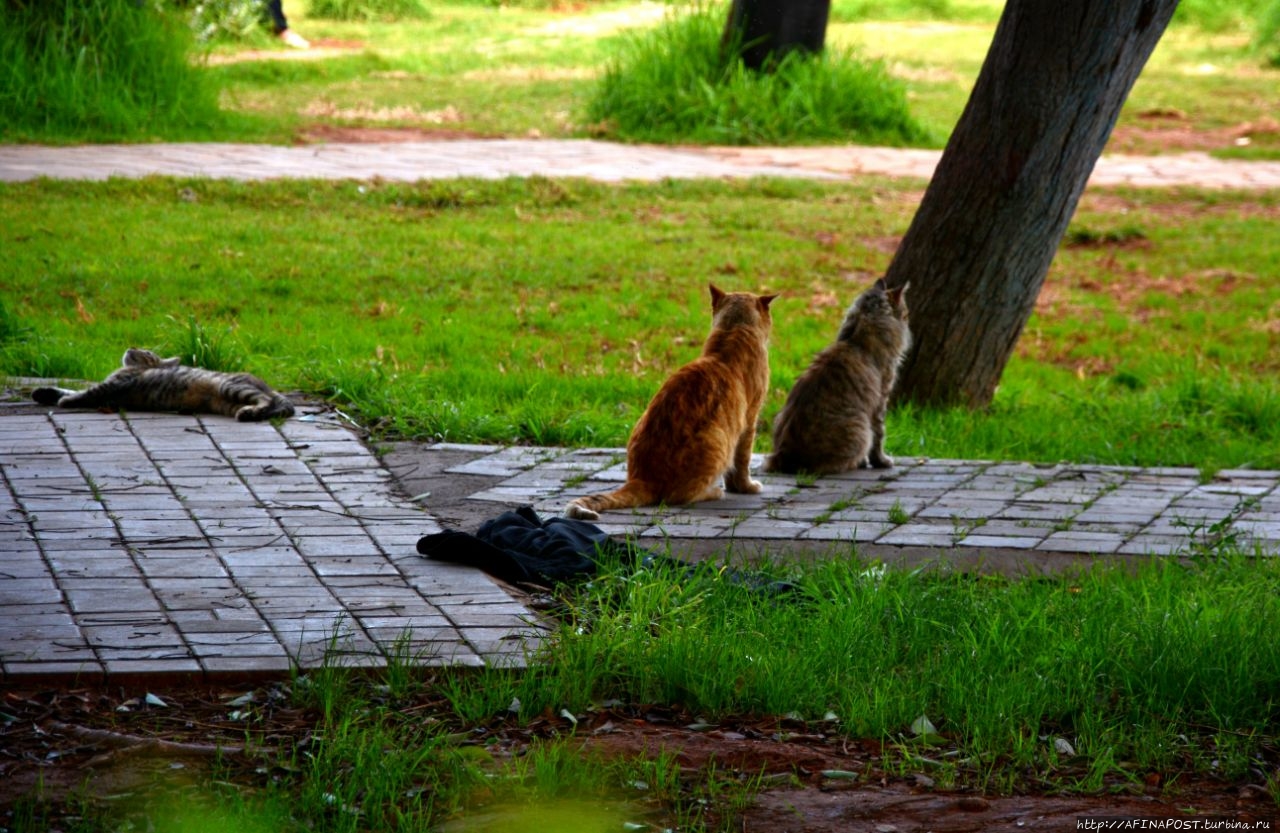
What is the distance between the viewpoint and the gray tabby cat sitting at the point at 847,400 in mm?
7172

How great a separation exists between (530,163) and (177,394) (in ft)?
28.2

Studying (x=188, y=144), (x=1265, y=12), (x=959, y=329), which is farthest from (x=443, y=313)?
(x=1265, y=12)

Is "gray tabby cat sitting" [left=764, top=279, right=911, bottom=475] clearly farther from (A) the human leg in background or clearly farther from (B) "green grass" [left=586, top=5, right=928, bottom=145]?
(A) the human leg in background

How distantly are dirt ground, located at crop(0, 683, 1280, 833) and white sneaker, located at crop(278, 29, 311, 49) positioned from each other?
24.2 meters

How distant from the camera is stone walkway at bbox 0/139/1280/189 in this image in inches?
539

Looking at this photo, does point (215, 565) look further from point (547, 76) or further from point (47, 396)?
point (547, 76)

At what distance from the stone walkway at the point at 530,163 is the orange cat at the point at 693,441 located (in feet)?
26.9

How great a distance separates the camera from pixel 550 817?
134 inches

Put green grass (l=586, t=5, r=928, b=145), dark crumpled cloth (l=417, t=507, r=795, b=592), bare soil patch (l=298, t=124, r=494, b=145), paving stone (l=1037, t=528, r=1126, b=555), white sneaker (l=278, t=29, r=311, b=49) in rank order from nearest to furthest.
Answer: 1. dark crumpled cloth (l=417, t=507, r=795, b=592)
2. paving stone (l=1037, t=528, r=1126, b=555)
3. bare soil patch (l=298, t=124, r=494, b=145)
4. green grass (l=586, t=5, r=928, b=145)
5. white sneaker (l=278, t=29, r=311, b=49)

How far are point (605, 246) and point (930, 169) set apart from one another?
19.7 feet

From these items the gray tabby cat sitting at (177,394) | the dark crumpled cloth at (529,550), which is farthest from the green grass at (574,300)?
the dark crumpled cloth at (529,550)

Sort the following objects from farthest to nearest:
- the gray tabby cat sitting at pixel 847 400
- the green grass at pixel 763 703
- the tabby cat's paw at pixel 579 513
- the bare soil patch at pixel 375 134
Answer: the bare soil patch at pixel 375 134 < the gray tabby cat sitting at pixel 847 400 < the tabby cat's paw at pixel 579 513 < the green grass at pixel 763 703

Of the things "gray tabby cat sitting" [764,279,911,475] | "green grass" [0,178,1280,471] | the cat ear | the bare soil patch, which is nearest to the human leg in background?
the bare soil patch

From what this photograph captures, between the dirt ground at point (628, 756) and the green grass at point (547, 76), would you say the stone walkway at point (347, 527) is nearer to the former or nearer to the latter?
the dirt ground at point (628, 756)
